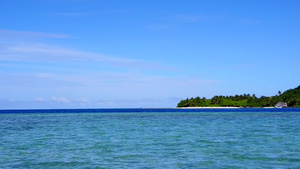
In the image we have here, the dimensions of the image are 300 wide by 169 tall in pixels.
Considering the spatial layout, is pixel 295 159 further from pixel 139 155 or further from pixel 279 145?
pixel 139 155

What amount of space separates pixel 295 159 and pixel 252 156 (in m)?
2.93

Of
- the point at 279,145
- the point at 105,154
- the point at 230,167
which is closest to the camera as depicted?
the point at 230,167

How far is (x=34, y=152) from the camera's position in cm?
3028

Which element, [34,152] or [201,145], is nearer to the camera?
[34,152]

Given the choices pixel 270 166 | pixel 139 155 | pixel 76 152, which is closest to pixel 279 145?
pixel 270 166

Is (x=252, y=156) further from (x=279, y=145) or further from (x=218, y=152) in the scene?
(x=279, y=145)

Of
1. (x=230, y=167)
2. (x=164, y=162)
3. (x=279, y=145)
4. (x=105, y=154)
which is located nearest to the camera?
(x=230, y=167)

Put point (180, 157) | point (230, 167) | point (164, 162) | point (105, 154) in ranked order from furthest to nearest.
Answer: point (105, 154) < point (180, 157) < point (164, 162) < point (230, 167)

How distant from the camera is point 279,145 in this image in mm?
32625

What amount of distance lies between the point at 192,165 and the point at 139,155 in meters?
5.67

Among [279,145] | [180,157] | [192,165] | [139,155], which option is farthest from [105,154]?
[279,145]

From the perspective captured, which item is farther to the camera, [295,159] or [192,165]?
[295,159]

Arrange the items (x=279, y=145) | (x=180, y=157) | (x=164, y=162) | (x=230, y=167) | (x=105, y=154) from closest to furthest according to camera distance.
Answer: (x=230, y=167) < (x=164, y=162) < (x=180, y=157) < (x=105, y=154) < (x=279, y=145)

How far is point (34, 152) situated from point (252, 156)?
672 inches
